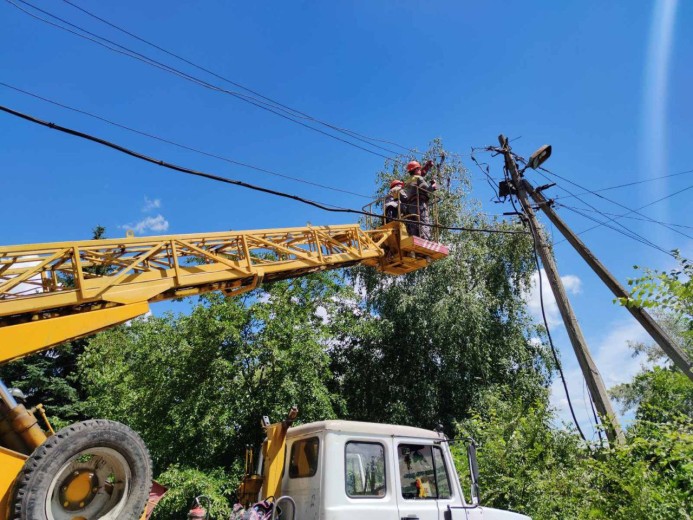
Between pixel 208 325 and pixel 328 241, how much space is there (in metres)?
7.47

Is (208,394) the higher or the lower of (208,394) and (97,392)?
the lower

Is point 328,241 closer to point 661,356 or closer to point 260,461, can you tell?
point 260,461

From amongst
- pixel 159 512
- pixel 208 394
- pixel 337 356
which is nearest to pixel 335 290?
pixel 337 356

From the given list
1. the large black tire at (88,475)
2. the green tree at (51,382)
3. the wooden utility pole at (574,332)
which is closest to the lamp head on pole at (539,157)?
the wooden utility pole at (574,332)

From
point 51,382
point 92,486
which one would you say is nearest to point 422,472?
point 92,486

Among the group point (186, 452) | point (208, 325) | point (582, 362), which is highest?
point (208, 325)

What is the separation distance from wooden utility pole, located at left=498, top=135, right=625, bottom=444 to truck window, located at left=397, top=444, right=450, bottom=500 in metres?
4.69

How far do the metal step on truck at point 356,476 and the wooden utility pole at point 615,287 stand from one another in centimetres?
540

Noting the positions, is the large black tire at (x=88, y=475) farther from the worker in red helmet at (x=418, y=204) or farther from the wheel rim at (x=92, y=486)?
the worker in red helmet at (x=418, y=204)

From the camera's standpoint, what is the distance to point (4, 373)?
2391cm

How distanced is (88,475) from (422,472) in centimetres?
332

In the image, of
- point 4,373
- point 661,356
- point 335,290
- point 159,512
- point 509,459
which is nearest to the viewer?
point 509,459

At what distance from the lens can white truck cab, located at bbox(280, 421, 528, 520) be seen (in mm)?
4840

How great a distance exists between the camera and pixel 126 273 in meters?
5.79
